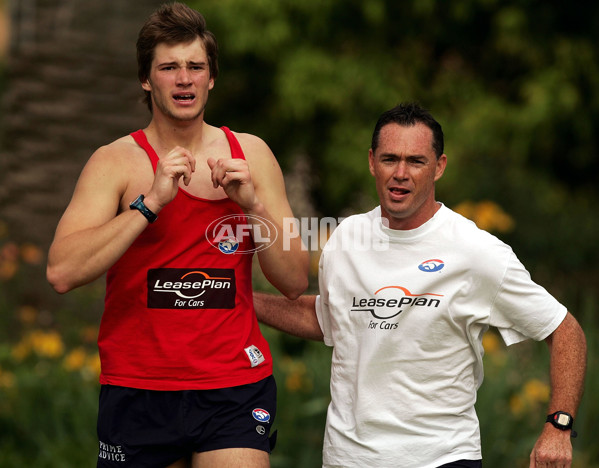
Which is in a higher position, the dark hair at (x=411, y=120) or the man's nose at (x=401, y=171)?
the dark hair at (x=411, y=120)

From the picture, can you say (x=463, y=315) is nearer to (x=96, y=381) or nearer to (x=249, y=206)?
(x=249, y=206)

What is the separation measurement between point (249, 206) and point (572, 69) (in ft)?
24.2

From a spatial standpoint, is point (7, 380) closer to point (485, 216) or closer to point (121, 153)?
point (121, 153)

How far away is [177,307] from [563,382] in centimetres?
130

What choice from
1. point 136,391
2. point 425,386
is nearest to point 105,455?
point 136,391

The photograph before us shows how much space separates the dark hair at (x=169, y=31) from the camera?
3131 millimetres

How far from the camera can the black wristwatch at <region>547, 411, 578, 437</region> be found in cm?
304

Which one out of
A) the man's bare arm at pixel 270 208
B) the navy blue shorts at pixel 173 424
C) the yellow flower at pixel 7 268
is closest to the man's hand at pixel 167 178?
the man's bare arm at pixel 270 208

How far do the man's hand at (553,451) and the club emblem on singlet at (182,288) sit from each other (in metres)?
1.16

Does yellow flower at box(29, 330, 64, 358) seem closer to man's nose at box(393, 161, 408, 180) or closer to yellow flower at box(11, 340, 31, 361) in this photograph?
yellow flower at box(11, 340, 31, 361)

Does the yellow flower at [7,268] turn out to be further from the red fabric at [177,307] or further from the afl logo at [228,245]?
the afl logo at [228,245]

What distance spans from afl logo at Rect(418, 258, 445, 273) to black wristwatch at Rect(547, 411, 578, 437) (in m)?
0.60

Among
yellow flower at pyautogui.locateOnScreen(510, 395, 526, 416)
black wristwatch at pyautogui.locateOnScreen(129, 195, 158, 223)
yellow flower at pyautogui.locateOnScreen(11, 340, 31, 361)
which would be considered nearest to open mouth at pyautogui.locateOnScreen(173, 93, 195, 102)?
black wristwatch at pyautogui.locateOnScreen(129, 195, 158, 223)

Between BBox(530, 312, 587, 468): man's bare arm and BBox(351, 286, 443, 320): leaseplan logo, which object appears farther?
BBox(351, 286, 443, 320): leaseplan logo
